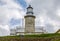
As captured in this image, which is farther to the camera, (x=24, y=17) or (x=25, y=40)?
(x=24, y=17)

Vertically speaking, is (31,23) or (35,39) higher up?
(31,23)

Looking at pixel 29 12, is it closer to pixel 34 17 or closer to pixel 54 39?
pixel 34 17

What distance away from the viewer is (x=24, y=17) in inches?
1829

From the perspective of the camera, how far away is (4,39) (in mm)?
28797

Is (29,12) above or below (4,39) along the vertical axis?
above

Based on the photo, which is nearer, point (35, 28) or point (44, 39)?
point (44, 39)

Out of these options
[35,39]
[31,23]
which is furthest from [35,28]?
[35,39]

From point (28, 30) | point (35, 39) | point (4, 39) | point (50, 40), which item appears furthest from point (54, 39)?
point (28, 30)

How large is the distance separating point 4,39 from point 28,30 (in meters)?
16.7

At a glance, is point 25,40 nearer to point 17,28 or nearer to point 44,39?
point 44,39

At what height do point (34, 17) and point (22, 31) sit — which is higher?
point (34, 17)

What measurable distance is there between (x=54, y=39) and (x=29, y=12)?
19.9 metres

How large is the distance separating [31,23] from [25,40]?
17.6 m

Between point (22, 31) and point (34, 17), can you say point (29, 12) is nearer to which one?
point (34, 17)
